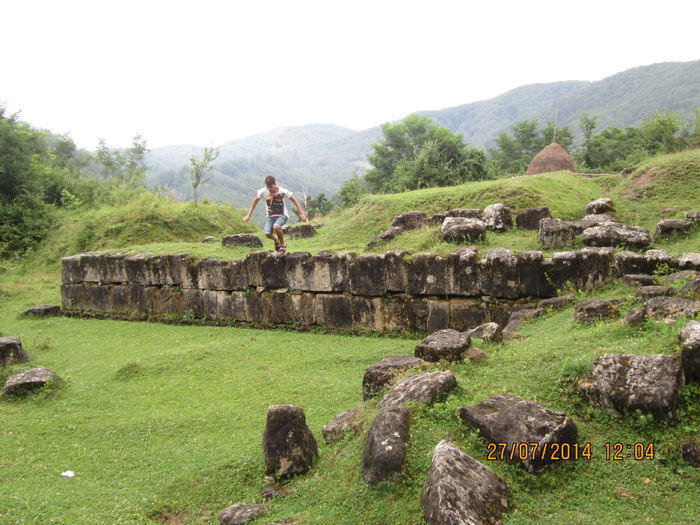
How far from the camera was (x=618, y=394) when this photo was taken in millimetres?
3803

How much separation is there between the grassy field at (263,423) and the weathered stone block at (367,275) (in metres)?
0.93

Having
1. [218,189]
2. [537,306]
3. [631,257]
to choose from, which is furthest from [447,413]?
[218,189]

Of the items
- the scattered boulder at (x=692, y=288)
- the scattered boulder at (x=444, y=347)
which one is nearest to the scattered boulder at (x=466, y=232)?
the scattered boulder at (x=444, y=347)

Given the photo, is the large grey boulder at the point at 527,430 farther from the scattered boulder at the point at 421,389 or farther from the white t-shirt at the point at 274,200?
the white t-shirt at the point at 274,200

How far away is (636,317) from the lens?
199 inches

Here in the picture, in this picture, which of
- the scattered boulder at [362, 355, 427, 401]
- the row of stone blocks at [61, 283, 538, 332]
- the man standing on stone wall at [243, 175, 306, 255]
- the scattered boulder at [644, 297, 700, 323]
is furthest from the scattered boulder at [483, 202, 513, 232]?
the scattered boulder at [362, 355, 427, 401]

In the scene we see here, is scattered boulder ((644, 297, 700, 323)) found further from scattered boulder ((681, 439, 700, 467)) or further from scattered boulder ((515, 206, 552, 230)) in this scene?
scattered boulder ((515, 206, 552, 230))

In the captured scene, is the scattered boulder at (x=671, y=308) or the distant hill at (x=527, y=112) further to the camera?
the distant hill at (x=527, y=112)

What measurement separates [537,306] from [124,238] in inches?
587

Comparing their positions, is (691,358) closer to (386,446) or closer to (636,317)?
(636,317)

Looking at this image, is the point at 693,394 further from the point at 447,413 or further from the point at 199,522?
the point at 199,522

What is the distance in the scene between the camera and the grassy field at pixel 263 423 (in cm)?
338

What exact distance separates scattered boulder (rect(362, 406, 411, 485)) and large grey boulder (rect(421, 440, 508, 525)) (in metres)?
0.35

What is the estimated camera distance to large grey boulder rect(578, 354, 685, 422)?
3.60 m
